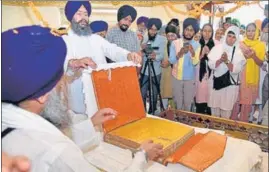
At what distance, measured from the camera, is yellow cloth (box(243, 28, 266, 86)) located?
1.18 meters

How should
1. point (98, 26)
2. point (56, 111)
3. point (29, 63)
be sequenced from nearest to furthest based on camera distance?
point (29, 63)
point (56, 111)
point (98, 26)

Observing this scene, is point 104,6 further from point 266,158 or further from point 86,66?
point 266,158

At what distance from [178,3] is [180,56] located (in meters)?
0.23

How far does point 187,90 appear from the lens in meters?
1.25

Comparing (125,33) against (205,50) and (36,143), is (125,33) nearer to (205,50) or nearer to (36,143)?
(205,50)

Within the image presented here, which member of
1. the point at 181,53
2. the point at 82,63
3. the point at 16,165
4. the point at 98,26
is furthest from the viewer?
the point at 181,53

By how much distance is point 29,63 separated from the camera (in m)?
0.49

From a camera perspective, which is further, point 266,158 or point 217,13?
point 266,158

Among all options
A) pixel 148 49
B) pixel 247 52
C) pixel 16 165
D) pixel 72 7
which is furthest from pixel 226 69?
pixel 16 165

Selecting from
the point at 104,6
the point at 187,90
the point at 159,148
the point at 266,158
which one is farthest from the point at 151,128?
the point at 266,158

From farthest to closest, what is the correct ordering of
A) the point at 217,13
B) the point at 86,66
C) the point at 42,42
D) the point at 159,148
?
1. the point at 217,13
2. the point at 86,66
3. the point at 159,148
4. the point at 42,42

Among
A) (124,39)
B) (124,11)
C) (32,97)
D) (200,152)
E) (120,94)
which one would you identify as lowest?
(200,152)

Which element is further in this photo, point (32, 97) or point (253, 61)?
point (253, 61)

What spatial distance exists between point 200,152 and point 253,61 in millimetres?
554
